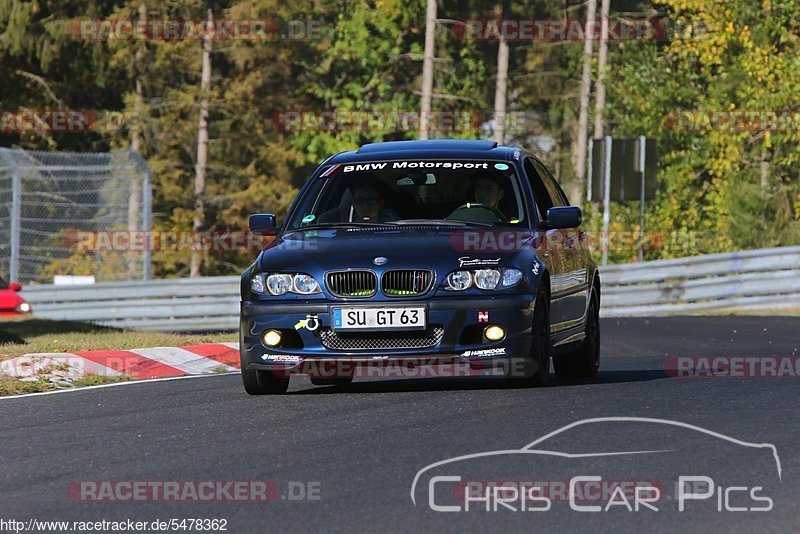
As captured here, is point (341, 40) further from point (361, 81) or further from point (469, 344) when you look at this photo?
point (469, 344)

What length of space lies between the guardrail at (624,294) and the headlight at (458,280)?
1635 cm

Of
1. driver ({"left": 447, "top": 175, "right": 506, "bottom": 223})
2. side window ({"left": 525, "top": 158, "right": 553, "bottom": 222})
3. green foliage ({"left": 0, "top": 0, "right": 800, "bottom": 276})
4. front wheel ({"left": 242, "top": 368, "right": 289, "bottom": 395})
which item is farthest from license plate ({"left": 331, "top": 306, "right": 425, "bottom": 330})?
green foliage ({"left": 0, "top": 0, "right": 800, "bottom": 276})

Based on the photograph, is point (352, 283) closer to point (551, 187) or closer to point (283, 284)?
point (283, 284)

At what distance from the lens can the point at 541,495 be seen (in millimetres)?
6645

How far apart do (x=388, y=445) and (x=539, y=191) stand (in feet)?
14.3

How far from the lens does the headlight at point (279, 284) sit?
1048 cm

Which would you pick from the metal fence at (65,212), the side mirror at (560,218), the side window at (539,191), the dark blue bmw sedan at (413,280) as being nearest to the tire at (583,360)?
the dark blue bmw sedan at (413,280)

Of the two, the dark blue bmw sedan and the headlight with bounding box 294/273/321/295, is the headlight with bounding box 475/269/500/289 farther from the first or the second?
the headlight with bounding box 294/273/321/295

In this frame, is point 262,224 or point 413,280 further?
point 262,224

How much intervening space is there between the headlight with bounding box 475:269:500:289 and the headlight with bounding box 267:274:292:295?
1.14m

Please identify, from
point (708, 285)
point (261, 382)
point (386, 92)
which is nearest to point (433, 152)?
point (261, 382)

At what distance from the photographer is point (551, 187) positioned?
12.7 meters

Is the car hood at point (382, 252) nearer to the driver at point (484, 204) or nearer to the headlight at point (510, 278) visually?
the headlight at point (510, 278)

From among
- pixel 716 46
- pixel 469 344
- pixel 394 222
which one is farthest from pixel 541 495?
pixel 716 46
